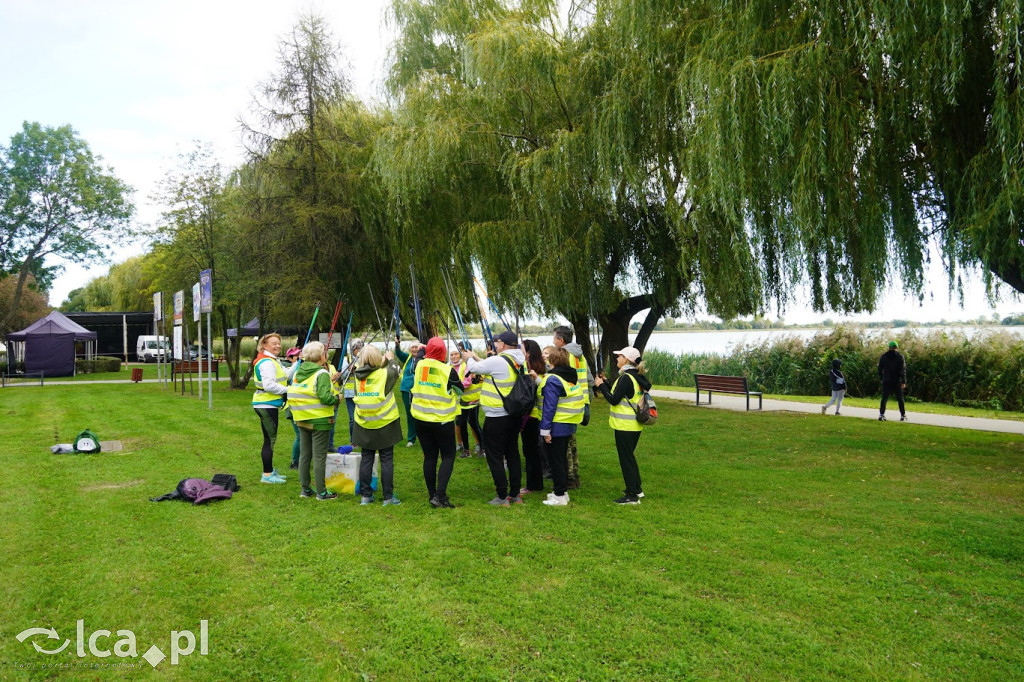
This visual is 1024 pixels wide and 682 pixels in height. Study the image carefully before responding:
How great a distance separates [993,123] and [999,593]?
4.51 meters

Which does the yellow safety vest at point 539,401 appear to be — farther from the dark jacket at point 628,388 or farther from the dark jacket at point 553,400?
the dark jacket at point 628,388

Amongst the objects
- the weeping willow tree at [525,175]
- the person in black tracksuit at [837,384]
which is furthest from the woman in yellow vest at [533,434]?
the person in black tracksuit at [837,384]

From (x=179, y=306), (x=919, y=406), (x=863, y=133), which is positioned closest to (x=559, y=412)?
(x=863, y=133)

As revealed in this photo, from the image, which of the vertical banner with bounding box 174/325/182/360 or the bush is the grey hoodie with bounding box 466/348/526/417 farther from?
the bush

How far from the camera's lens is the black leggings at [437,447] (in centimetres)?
646

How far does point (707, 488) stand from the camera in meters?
7.52

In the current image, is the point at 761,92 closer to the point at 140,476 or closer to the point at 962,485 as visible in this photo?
the point at 962,485

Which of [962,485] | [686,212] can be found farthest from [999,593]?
[686,212]

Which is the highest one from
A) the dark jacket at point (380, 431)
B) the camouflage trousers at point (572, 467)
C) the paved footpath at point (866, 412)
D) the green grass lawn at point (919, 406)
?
the dark jacket at point (380, 431)

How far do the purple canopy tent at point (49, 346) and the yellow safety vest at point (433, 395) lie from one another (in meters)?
29.8

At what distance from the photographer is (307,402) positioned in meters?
6.82

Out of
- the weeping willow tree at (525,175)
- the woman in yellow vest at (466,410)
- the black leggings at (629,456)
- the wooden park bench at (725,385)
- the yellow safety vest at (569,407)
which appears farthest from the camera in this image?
the wooden park bench at (725,385)

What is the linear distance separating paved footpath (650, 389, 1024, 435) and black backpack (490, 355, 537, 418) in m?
9.34

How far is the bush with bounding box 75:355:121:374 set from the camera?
1255 inches
